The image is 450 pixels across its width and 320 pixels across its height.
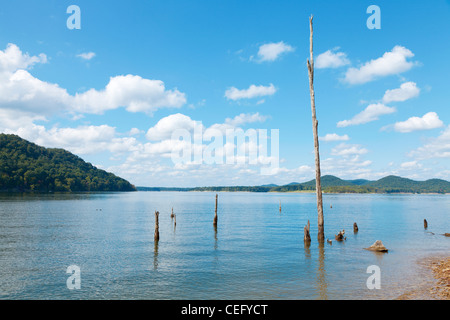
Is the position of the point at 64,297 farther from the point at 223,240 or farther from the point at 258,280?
the point at 223,240

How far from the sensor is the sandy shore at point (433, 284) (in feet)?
51.5

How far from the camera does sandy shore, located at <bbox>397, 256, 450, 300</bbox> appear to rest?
1570 centimetres

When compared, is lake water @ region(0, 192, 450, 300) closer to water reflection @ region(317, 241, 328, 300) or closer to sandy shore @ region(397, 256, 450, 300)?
water reflection @ region(317, 241, 328, 300)

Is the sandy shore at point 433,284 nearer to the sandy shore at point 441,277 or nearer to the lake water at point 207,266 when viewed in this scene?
the sandy shore at point 441,277

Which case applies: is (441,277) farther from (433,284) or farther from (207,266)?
(207,266)

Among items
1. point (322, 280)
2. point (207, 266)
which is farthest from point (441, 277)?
point (207, 266)

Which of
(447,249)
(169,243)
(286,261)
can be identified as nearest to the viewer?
(286,261)

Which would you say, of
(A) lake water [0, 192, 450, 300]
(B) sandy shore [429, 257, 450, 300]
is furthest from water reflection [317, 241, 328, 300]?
(B) sandy shore [429, 257, 450, 300]

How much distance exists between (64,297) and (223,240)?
932 inches
